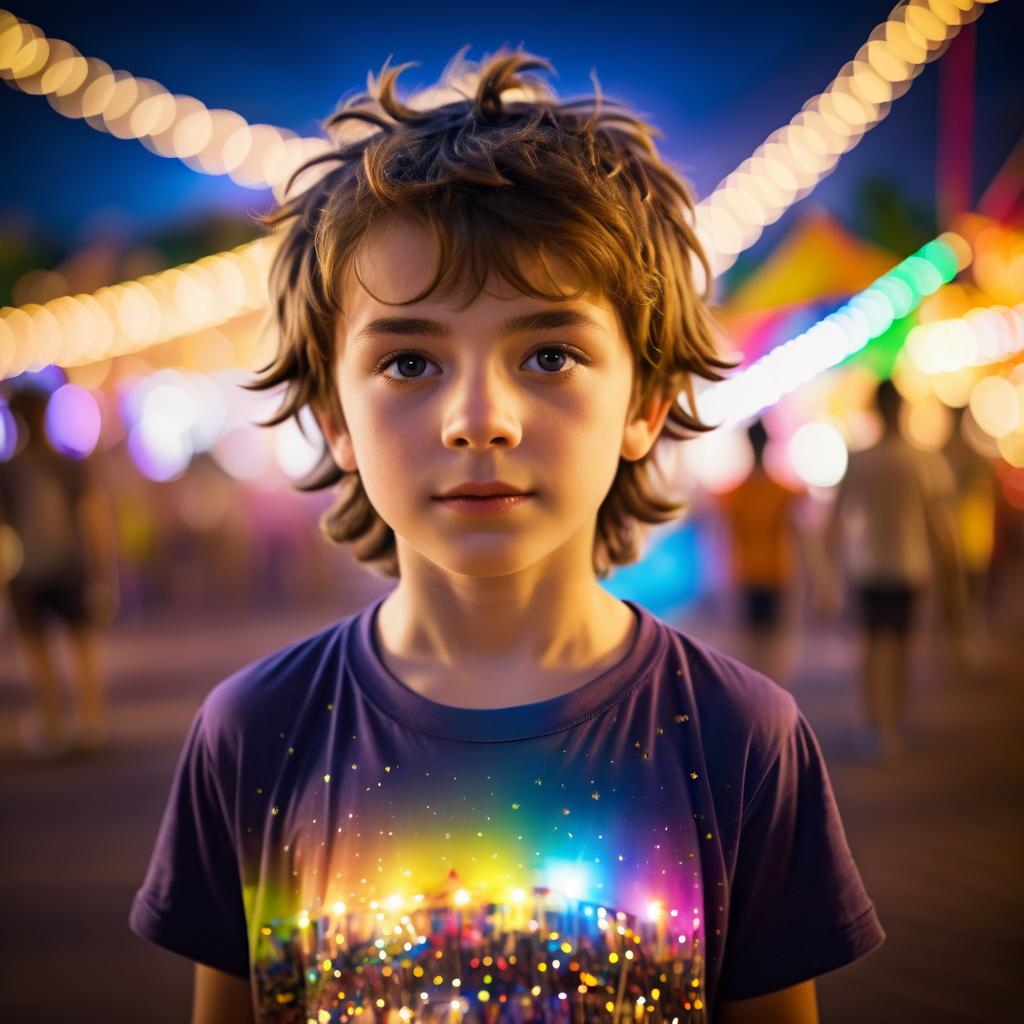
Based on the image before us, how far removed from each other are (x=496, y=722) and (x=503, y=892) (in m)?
0.15

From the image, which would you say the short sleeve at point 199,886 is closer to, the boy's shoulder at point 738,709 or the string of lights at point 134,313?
the boy's shoulder at point 738,709

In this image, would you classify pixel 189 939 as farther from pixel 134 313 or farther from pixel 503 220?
pixel 134 313

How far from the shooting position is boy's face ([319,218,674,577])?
86 centimetres

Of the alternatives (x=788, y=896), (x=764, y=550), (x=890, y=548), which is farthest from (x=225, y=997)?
(x=764, y=550)

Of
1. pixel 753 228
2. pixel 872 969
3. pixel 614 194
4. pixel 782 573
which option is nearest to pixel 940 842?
pixel 872 969

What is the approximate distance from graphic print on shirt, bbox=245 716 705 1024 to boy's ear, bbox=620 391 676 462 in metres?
0.32

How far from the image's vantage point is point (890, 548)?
3.87 m

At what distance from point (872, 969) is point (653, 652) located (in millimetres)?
2054

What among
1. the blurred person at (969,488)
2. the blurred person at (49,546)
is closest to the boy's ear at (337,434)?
the blurred person at (49,546)

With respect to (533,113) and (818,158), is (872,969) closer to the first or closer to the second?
(533,113)

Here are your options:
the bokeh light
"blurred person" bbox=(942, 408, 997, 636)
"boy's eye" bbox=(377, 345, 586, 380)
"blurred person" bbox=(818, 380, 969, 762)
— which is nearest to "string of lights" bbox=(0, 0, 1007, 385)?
the bokeh light

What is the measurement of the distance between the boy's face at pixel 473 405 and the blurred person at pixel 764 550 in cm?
382

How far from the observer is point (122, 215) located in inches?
676

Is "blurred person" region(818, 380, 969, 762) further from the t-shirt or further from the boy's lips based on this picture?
the boy's lips
